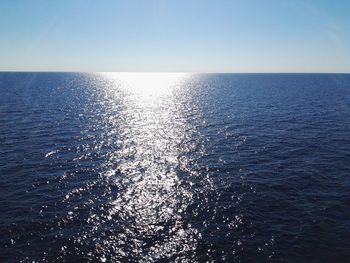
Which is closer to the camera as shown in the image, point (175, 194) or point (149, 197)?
point (149, 197)

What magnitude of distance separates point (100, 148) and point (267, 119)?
4973 cm

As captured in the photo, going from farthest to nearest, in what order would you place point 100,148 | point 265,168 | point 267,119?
point 267,119
point 100,148
point 265,168

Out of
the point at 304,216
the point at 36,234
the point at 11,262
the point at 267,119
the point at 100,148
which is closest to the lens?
the point at 11,262

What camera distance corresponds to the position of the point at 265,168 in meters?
46.1

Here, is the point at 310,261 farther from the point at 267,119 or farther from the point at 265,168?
the point at 267,119

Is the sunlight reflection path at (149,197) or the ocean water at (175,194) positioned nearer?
the ocean water at (175,194)

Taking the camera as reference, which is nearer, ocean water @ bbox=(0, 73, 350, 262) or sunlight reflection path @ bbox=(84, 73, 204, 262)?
ocean water @ bbox=(0, 73, 350, 262)

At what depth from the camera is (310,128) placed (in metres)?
71.7

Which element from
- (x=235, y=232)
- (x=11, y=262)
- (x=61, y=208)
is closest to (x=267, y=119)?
(x=235, y=232)

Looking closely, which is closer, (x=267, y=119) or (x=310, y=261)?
(x=310, y=261)

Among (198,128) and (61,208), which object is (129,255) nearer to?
(61,208)

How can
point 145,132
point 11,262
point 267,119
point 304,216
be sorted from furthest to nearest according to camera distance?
point 267,119
point 145,132
point 304,216
point 11,262

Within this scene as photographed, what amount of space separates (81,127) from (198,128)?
29907 mm

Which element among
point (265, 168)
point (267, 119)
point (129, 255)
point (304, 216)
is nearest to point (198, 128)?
point (267, 119)
